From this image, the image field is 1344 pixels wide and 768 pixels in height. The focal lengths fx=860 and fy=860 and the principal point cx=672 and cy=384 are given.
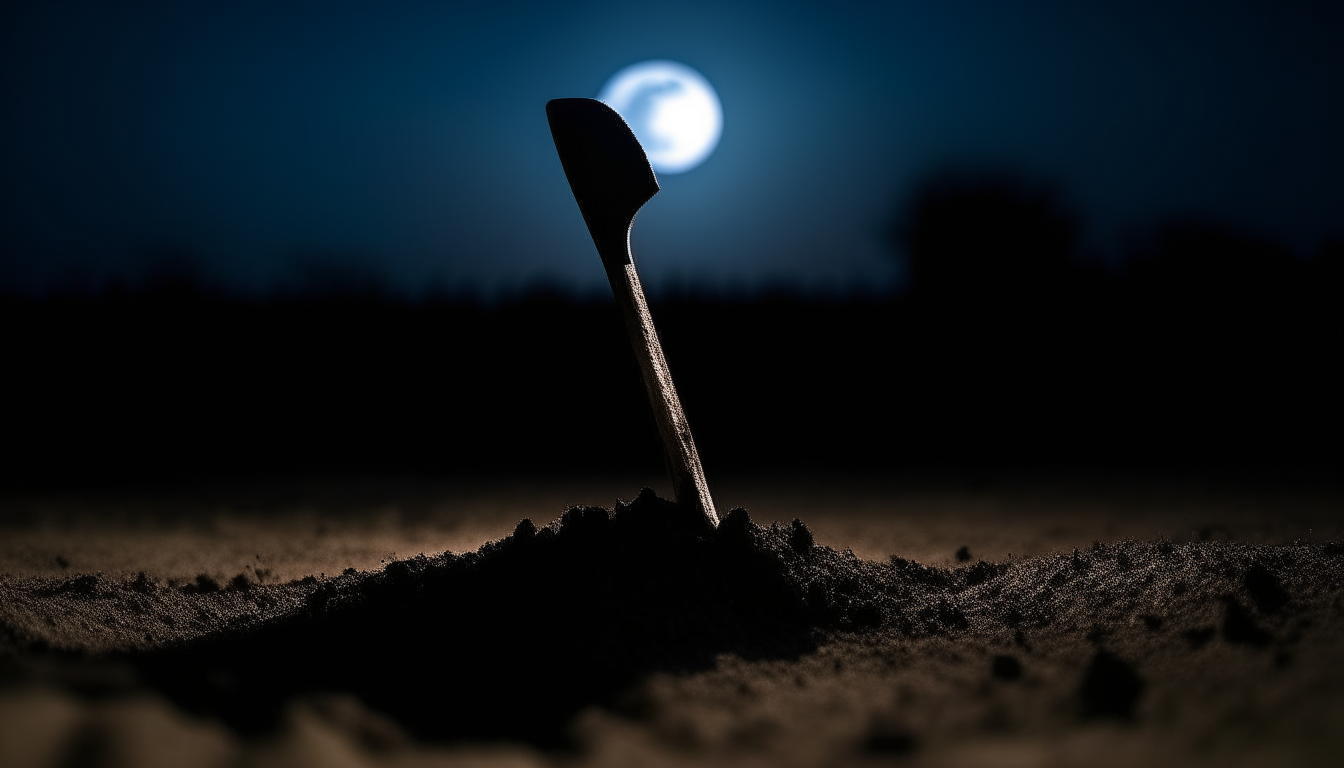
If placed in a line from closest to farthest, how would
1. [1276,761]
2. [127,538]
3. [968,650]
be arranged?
[1276,761] < [968,650] < [127,538]

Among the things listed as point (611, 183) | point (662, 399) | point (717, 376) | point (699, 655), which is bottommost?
point (699, 655)

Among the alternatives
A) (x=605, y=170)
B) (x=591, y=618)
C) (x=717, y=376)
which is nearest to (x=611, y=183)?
(x=605, y=170)

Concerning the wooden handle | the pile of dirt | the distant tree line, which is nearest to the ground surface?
the pile of dirt

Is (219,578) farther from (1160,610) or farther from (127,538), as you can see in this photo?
(1160,610)

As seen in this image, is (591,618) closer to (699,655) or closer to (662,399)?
(699,655)

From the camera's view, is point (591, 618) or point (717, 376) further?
point (717, 376)

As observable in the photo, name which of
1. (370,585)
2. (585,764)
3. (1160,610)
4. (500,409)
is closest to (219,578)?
(370,585)

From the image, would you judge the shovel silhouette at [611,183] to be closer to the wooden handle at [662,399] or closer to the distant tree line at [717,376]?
the wooden handle at [662,399]
